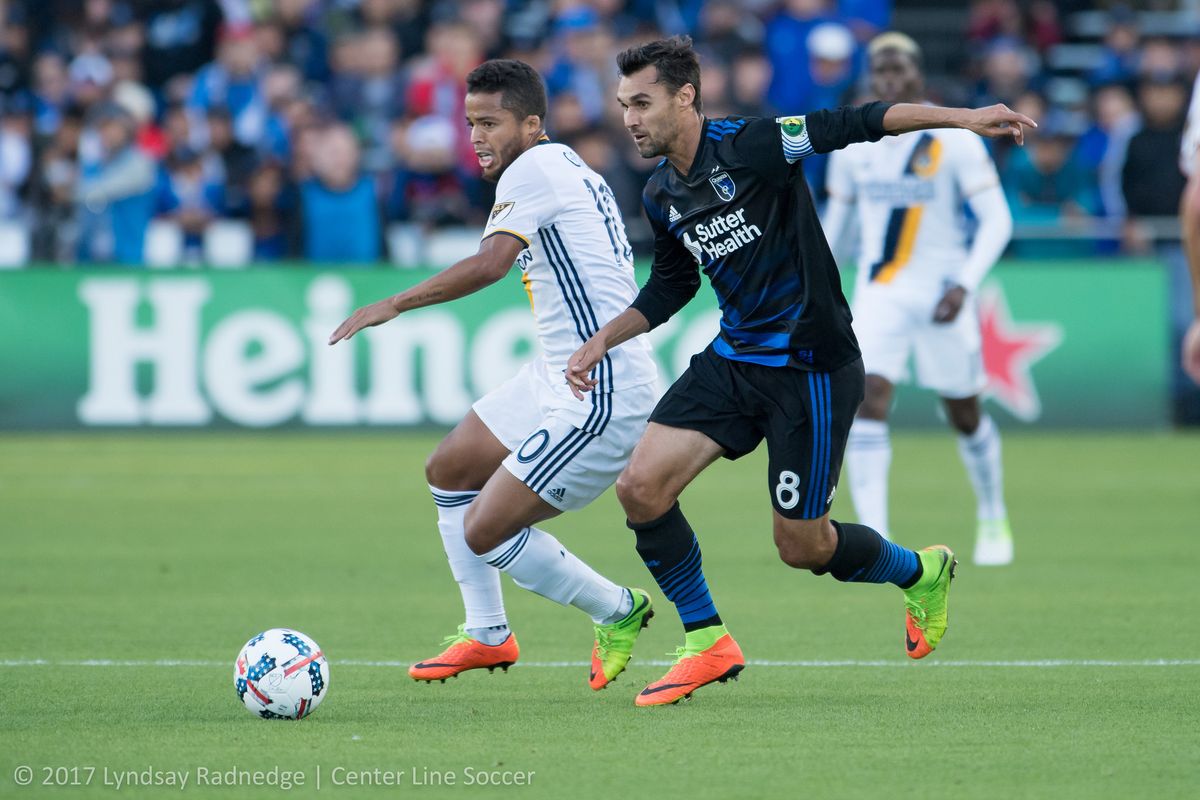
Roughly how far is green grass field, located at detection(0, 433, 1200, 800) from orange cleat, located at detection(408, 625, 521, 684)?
77 mm

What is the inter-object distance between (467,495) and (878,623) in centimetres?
219

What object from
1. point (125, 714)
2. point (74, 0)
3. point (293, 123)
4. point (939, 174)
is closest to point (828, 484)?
point (125, 714)

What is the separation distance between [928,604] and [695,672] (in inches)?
39.9

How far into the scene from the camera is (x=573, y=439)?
666cm

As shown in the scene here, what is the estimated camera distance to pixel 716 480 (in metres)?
14.5

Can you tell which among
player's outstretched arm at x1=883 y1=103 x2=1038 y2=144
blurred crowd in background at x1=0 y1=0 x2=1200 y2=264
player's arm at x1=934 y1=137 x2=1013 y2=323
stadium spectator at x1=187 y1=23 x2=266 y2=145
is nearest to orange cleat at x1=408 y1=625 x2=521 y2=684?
player's outstretched arm at x1=883 y1=103 x2=1038 y2=144

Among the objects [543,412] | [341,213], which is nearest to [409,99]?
[341,213]

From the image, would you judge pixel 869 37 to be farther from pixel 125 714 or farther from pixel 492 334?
pixel 125 714

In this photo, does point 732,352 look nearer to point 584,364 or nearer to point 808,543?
point 584,364

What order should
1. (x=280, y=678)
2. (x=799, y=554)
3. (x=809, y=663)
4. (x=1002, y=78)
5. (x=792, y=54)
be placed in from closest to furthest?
1. (x=280, y=678)
2. (x=799, y=554)
3. (x=809, y=663)
4. (x=792, y=54)
5. (x=1002, y=78)

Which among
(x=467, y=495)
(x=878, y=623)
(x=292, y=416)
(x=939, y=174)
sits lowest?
(x=292, y=416)

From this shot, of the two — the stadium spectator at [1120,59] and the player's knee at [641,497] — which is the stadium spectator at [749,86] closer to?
the stadium spectator at [1120,59]

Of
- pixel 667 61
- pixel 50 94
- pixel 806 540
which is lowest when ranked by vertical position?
pixel 806 540

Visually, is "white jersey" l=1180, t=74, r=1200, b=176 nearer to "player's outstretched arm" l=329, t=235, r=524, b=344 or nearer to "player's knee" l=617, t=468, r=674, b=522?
"player's knee" l=617, t=468, r=674, b=522
